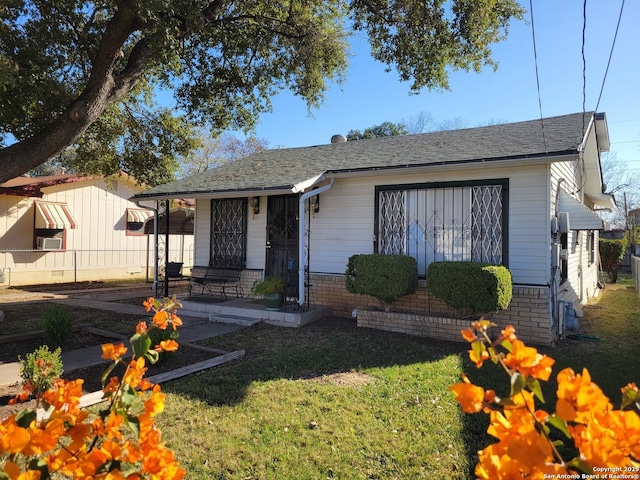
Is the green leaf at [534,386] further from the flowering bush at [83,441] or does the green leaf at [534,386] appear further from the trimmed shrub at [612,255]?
the trimmed shrub at [612,255]

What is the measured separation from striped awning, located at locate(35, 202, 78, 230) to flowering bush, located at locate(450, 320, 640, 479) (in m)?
17.9

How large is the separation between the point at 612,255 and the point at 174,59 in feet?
64.5

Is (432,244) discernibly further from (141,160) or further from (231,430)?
(141,160)

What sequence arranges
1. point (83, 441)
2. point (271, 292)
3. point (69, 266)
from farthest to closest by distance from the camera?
point (69, 266), point (271, 292), point (83, 441)

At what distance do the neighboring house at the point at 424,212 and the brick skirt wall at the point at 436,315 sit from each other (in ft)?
0.08

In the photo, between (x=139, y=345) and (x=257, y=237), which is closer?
(x=139, y=345)

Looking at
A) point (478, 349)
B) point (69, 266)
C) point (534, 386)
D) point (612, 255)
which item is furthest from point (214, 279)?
point (612, 255)

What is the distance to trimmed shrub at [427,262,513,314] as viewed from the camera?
21.7ft

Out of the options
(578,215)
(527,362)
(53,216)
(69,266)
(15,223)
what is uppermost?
(53,216)

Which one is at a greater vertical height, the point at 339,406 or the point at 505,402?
the point at 505,402

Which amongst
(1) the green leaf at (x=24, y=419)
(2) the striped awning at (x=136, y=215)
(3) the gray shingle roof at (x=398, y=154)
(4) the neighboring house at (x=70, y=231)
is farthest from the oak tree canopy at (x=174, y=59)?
(2) the striped awning at (x=136, y=215)

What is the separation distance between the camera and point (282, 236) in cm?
1013

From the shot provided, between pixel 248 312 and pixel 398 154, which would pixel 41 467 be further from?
pixel 398 154

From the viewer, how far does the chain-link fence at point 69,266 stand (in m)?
14.9
